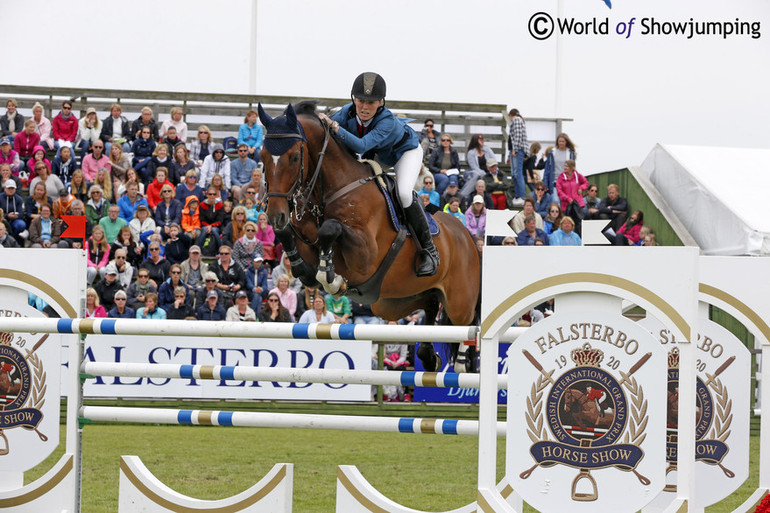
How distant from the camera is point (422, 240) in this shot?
599cm

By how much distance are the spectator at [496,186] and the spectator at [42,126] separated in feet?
21.1

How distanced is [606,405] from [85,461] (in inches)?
214

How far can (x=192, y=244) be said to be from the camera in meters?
12.0

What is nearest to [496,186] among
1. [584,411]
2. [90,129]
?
[90,129]

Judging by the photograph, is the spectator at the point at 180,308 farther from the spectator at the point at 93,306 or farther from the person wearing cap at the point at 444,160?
the person wearing cap at the point at 444,160

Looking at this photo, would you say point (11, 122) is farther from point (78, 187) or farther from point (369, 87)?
point (369, 87)

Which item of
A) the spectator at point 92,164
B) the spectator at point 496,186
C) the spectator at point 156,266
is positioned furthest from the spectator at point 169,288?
the spectator at point 496,186

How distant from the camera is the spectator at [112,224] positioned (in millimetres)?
11930

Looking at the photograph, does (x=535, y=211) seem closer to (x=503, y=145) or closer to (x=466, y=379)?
(x=503, y=145)

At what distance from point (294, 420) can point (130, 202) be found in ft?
30.0

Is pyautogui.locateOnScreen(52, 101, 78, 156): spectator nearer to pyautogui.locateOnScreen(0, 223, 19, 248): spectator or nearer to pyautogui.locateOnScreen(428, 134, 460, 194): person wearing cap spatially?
pyautogui.locateOnScreen(0, 223, 19, 248): spectator

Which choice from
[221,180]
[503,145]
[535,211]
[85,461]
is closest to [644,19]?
[503,145]

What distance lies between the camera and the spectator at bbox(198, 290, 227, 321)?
10.6 meters

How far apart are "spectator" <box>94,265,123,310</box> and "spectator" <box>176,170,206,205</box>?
196 cm
